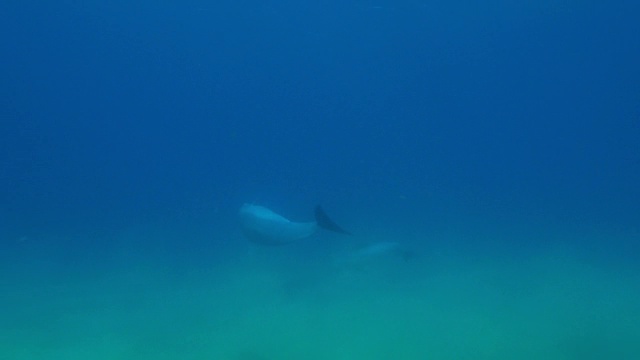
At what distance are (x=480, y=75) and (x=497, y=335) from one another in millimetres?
10295

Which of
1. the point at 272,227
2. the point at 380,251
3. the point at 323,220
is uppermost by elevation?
the point at 380,251

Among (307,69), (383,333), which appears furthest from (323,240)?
(307,69)

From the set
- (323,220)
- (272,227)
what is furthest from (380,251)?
(323,220)

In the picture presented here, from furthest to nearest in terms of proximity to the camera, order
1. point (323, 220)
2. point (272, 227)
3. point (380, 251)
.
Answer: point (380, 251) → point (272, 227) → point (323, 220)

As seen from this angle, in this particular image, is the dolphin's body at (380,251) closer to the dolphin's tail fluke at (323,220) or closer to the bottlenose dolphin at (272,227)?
the bottlenose dolphin at (272,227)

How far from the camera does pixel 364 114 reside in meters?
16.6

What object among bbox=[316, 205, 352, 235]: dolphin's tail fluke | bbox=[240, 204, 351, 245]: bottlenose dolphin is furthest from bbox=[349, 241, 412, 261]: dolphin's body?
bbox=[316, 205, 352, 235]: dolphin's tail fluke

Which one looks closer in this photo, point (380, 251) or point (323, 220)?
point (323, 220)

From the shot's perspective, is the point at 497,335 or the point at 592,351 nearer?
the point at 592,351

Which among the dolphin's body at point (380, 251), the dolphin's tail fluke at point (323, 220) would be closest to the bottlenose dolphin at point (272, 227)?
the dolphin's tail fluke at point (323, 220)

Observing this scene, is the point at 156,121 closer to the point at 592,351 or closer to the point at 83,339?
the point at 83,339

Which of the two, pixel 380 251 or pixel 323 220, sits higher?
pixel 380 251

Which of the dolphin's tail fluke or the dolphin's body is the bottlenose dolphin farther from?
the dolphin's body

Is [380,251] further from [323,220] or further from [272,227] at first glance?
[323,220]
